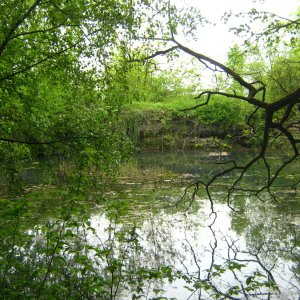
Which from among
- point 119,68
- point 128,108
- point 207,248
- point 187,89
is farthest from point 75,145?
point 187,89

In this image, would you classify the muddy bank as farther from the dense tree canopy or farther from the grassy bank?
the dense tree canopy

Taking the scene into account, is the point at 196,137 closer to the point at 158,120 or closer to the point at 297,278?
the point at 158,120

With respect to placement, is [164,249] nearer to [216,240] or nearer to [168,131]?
[216,240]

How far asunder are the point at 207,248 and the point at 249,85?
11.6 ft

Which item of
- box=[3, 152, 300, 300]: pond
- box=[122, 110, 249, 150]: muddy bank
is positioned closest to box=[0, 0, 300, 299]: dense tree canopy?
box=[3, 152, 300, 300]: pond

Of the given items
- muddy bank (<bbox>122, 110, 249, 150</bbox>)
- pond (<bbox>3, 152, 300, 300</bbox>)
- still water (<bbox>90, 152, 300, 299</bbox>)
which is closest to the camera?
pond (<bbox>3, 152, 300, 300</bbox>)

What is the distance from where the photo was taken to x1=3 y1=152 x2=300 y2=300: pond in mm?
→ 4781

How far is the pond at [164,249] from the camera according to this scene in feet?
15.7

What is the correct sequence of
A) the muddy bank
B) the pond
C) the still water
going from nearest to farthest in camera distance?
the pond
the still water
the muddy bank

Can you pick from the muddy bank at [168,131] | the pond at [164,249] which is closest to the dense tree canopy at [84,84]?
the pond at [164,249]

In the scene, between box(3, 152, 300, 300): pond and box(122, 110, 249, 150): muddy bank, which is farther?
box(122, 110, 249, 150): muddy bank

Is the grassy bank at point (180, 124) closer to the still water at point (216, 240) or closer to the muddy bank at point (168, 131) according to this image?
the muddy bank at point (168, 131)

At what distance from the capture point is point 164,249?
7480 millimetres

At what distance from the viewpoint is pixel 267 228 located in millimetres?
8812
